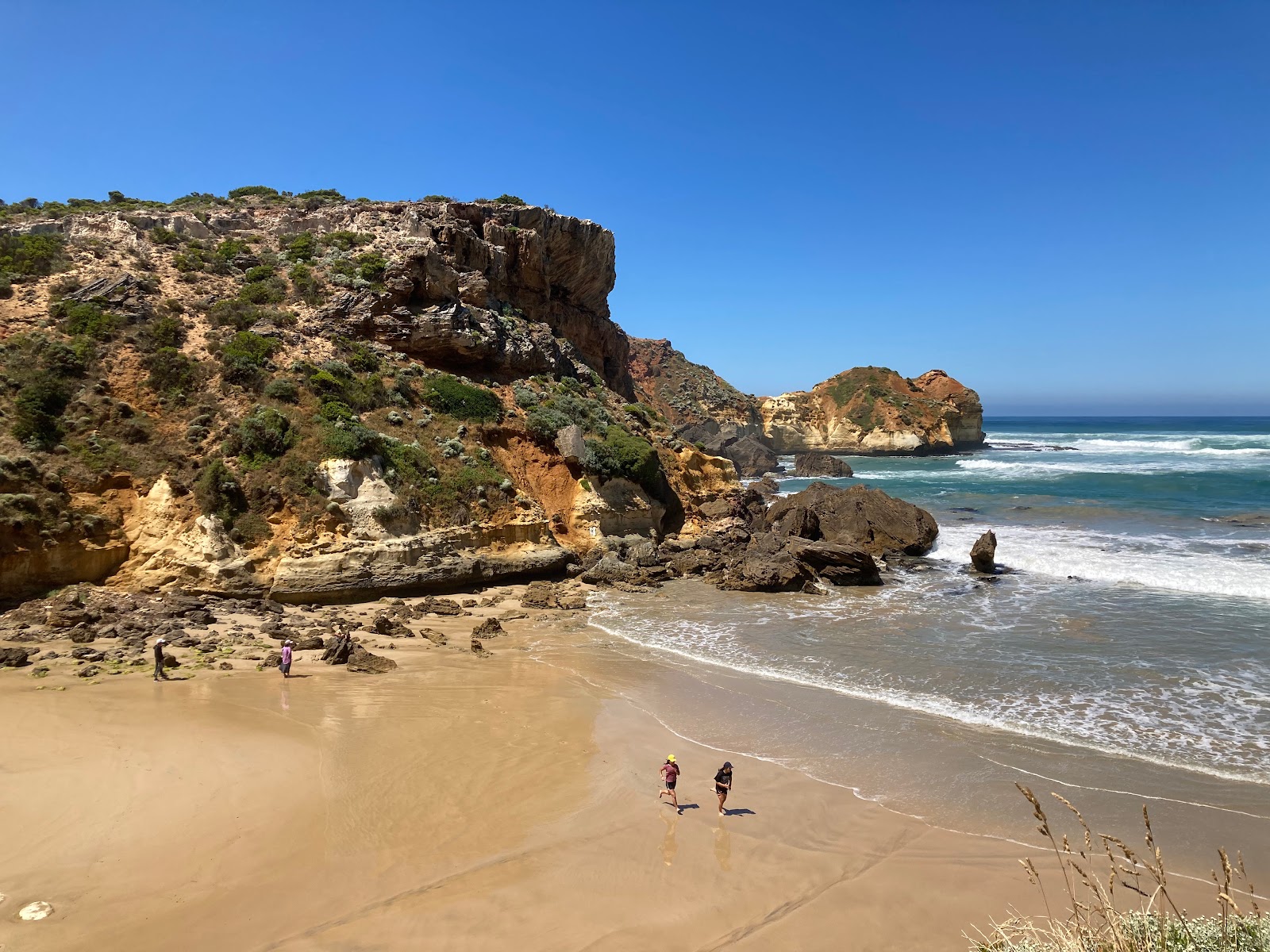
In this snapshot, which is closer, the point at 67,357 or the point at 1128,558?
the point at 67,357

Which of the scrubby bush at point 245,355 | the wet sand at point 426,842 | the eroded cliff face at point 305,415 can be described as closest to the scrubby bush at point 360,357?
the eroded cliff face at point 305,415

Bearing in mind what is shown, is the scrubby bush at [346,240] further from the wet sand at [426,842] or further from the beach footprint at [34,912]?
the beach footprint at [34,912]

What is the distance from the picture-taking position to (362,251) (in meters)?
28.4

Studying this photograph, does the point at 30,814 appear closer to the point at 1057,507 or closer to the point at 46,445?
the point at 46,445

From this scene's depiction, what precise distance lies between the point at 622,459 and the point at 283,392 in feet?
35.7

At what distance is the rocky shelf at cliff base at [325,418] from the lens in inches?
667

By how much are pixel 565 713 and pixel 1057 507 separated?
33.2 metres

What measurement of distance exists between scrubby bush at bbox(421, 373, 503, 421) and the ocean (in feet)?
27.2

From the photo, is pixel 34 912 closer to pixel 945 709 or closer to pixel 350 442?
pixel 945 709

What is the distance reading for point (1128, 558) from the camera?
77.2ft

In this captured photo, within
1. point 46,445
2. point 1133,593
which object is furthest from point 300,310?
point 1133,593

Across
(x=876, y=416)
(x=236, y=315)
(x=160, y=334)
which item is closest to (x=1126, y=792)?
(x=160, y=334)

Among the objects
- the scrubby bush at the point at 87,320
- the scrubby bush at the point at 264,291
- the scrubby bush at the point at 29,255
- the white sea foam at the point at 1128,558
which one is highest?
the scrubby bush at the point at 29,255

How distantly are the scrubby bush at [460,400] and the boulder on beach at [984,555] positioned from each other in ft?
55.5
